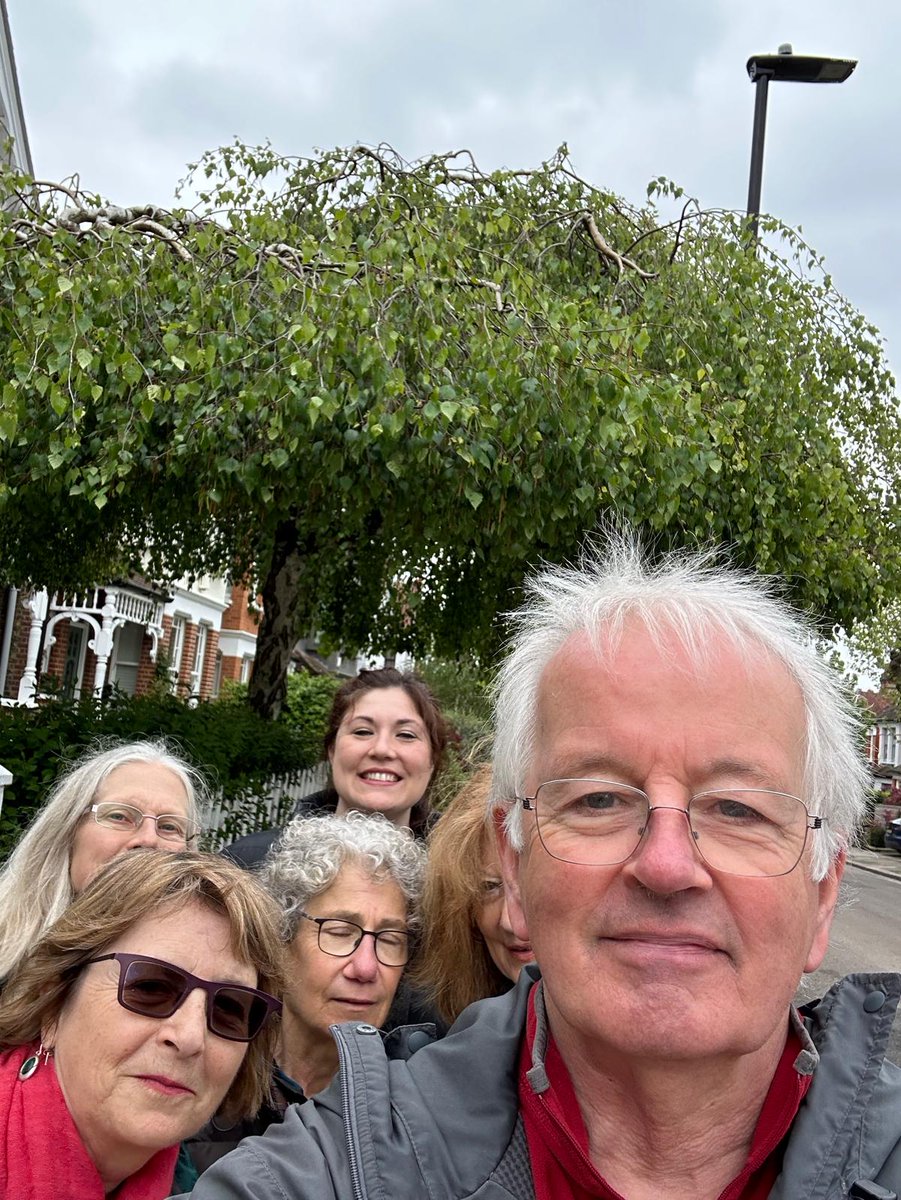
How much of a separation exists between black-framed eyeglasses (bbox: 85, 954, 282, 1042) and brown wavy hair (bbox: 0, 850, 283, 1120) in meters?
0.06

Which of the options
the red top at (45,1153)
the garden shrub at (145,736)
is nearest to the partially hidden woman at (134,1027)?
the red top at (45,1153)

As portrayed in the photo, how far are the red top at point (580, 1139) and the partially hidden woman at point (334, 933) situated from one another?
0.99m

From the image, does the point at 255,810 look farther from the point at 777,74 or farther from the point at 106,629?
the point at 106,629

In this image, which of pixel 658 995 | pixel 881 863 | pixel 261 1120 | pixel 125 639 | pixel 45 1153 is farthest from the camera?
A: pixel 881 863

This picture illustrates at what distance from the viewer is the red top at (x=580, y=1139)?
1.33 meters

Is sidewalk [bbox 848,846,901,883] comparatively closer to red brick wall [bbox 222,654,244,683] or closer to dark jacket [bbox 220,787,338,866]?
red brick wall [bbox 222,654,244,683]

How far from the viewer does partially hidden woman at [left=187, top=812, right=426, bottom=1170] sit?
2.43m

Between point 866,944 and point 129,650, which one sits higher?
point 129,650

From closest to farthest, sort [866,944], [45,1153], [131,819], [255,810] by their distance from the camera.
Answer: [45,1153], [131,819], [255,810], [866,944]

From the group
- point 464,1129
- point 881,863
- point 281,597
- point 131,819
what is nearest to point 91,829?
point 131,819

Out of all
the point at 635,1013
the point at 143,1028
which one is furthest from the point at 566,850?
the point at 143,1028

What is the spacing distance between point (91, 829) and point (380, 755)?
1.14 metres

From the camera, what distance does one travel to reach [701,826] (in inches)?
53.1

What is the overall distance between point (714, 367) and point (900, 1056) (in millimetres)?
5333
